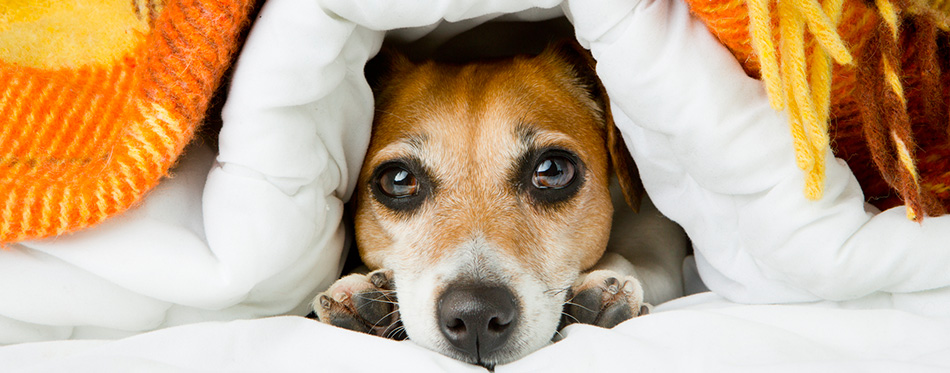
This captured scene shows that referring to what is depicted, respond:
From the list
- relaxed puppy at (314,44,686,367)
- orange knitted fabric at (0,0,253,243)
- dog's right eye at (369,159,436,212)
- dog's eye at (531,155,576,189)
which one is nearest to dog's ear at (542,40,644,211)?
relaxed puppy at (314,44,686,367)

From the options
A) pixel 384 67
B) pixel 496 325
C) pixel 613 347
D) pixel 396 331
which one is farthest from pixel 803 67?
pixel 384 67

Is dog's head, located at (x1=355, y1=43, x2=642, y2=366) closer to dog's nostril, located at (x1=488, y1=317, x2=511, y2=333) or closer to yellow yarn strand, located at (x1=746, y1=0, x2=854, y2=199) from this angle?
dog's nostril, located at (x1=488, y1=317, x2=511, y2=333)

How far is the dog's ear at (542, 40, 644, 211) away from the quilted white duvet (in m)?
Result: 0.39

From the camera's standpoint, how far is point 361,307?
1265mm

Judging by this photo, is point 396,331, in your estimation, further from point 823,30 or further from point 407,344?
point 823,30

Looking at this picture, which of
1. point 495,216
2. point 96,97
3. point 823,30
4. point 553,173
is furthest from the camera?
point 553,173

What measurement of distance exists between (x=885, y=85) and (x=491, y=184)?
73 centimetres

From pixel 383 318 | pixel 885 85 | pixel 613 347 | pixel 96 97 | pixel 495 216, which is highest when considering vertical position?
pixel 885 85

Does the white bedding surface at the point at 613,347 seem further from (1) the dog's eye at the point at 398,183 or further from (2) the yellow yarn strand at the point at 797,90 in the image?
(1) the dog's eye at the point at 398,183

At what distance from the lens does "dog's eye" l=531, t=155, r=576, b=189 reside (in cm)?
147

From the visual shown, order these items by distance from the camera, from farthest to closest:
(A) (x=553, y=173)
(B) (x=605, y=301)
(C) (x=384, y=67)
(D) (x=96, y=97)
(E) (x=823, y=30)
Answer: (C) (x=384, y=67), (A) (x=553, y=173), (B) (x=605, y=301), (D) (x=96, y=97), (E) (x=823, y=30)

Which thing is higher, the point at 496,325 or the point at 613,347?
the point at 613,347

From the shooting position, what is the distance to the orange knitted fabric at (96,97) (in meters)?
0.99

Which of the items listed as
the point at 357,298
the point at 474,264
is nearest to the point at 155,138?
the point at 357,298
